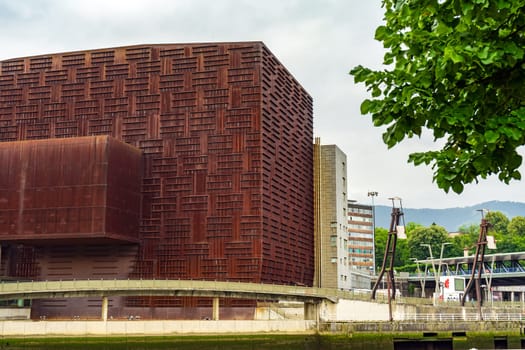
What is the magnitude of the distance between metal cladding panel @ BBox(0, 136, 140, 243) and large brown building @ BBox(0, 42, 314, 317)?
0.41 ft

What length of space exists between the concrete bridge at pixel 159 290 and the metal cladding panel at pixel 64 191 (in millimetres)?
12084

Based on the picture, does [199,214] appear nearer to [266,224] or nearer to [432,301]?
[266,224]

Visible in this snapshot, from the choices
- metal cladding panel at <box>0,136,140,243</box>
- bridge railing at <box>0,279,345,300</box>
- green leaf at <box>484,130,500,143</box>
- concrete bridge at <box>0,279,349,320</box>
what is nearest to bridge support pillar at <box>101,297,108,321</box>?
concrete bridge at <box>0,279,349,320</box>

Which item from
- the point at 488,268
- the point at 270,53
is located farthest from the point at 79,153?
the point at 488,268

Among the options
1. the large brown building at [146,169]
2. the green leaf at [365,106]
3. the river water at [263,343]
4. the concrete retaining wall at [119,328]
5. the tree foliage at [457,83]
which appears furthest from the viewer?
the large brown building at [146,169]

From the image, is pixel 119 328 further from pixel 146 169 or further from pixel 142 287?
pixel 146 169

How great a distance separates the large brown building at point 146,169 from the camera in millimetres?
78750

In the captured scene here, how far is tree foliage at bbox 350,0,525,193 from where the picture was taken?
7.41m

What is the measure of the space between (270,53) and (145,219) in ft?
83.5

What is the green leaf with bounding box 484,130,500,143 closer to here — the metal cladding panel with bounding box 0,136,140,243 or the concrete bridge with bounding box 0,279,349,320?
the concrete bridge with bounding box 0,279,349,320

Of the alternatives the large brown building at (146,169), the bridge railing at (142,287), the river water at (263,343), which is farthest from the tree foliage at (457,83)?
the large brown building at (146,169)

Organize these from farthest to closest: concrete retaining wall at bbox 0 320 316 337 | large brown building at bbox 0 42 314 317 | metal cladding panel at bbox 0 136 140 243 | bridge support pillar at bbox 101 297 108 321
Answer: large brown building at bbox 0 42 314 317 → metal cladding panel at bbox 0 136 140 243 → bridge support pillar at bbox 101 297 108 321 → concrete retaining wall at bbox 0 320 316 337

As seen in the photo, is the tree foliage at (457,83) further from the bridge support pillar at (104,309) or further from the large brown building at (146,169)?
the large brown building at (146,169)

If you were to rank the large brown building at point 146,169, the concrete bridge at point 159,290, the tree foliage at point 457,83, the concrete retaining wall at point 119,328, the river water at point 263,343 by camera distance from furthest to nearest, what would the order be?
the large brown building at point 146,169 < the concrete bridge at point 159,290 < the concrete retaining wall at point 119,328 < the river water at point 263,343 < the tree foliage at point 457,83
